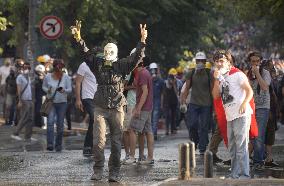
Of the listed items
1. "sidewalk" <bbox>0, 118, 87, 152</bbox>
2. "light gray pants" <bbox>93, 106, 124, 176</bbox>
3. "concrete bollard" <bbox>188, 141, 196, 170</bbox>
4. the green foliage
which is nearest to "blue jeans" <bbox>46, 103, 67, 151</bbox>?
"sidewalk" <bbox>0, 118, 87, 152</bbox>

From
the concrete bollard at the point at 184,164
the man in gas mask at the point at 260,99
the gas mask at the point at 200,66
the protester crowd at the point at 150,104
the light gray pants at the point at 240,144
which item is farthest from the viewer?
the gas mask at the point at 200,66

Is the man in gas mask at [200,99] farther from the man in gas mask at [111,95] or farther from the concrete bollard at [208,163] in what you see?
the concrete bollard at [208,163]

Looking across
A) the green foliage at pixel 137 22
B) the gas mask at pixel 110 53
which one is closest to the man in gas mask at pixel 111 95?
the gas mask at pixel 110 53

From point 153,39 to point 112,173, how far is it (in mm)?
24802

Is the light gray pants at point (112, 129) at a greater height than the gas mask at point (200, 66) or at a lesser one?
lesser

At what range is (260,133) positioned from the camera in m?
16.1

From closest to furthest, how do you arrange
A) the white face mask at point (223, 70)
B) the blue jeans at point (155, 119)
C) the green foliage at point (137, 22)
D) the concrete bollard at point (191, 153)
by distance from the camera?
the concrete bollard at point (191, 153), the white face mask at point (223, 70), the blue jeans at point (155, 119), the green foliage at point (137, 22)

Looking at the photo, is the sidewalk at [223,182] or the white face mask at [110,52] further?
the white face mask at [110,52]

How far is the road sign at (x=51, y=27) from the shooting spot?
26.5 metres

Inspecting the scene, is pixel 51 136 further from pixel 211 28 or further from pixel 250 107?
pixel 211 28

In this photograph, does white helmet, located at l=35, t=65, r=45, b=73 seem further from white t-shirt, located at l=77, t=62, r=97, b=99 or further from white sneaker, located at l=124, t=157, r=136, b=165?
white sneaker, located at l=124, t=157, r=136, b=165

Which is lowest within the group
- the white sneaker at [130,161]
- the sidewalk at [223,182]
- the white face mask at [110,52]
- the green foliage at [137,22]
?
the sidewalk at [223,182]

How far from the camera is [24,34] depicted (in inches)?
1393

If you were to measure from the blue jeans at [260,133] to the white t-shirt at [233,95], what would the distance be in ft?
7.33
